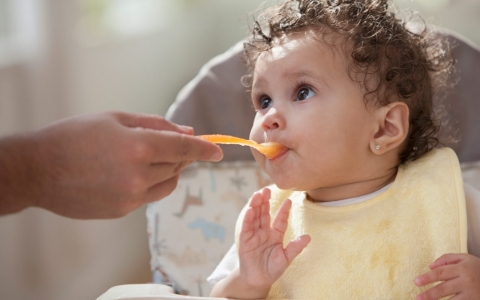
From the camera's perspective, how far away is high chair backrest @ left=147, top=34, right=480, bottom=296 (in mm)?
1403

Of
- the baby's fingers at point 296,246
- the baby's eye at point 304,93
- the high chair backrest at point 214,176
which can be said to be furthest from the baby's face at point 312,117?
the high chair backrest at point 214,176

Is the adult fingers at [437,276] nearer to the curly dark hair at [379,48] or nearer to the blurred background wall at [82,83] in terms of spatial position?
the curly dark hair at [379,48]

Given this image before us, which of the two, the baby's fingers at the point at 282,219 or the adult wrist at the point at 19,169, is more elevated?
the adult wrist at the point at 19,169

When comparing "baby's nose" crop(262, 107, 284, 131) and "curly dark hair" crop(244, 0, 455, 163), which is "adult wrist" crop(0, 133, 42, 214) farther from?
"curly dark hair" crop(244, 0, 455, 163)

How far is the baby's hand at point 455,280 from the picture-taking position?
91 cm

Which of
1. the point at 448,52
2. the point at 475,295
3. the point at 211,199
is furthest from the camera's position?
the point at 211,199

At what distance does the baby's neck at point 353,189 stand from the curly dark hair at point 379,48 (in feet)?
0.24

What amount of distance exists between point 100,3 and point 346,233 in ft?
5.63

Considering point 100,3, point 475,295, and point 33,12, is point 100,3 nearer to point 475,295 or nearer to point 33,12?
point 33,12

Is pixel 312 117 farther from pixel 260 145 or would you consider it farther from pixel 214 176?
pixel 214 176

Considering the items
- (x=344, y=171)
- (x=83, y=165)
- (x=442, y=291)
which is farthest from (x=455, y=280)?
(x=83, y=165)

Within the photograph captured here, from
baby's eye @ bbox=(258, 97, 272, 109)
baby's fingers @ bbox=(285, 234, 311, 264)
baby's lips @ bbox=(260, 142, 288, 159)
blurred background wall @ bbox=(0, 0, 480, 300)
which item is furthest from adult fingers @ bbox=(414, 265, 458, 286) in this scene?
blurred background wall @ bbox=(0, 0, 480, 300)

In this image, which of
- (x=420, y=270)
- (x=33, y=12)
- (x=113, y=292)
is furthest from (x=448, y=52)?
(x=33, y=12)

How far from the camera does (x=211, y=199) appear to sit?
1.48 metres
